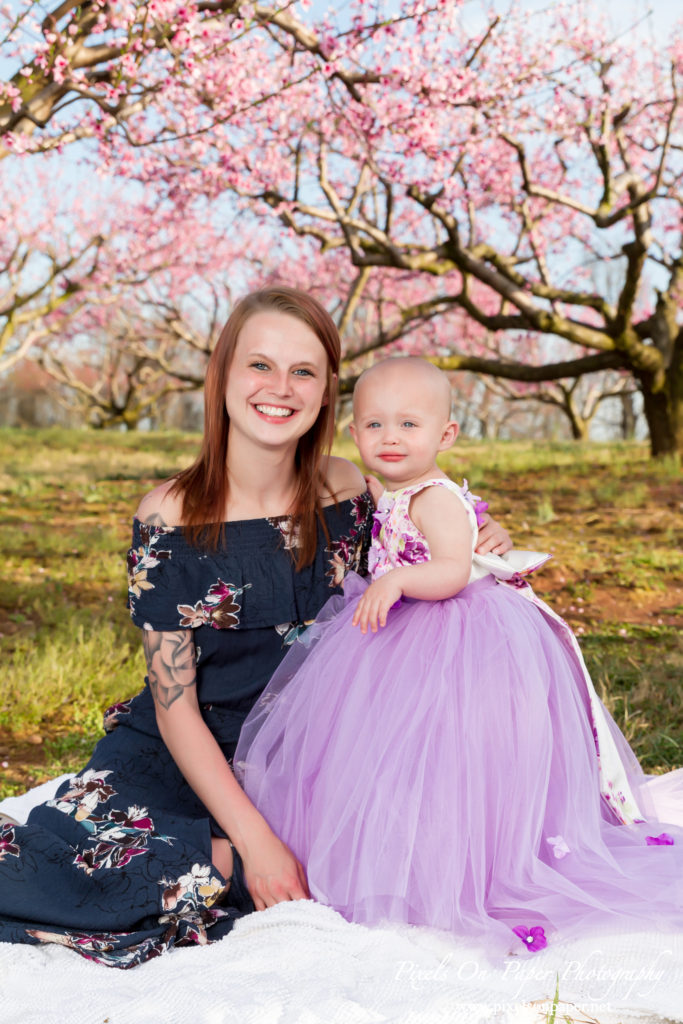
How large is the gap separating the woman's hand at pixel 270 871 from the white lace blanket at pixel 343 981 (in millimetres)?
64

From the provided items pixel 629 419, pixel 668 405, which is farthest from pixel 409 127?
pixel 629 419

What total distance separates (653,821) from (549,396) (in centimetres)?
1663

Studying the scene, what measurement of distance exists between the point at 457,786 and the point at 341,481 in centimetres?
107

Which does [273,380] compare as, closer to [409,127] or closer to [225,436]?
[225,436]

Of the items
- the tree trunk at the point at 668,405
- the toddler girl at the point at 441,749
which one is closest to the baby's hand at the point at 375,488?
the toddler girl at the point at 441,749

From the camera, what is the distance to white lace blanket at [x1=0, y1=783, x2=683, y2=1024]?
5.41ft

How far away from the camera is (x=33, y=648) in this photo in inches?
172

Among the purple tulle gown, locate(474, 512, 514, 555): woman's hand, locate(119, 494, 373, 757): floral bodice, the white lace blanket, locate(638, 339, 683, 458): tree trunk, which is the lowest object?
the white lace blanket

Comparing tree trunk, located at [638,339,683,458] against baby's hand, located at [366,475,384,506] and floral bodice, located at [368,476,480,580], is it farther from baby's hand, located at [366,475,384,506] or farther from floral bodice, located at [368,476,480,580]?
floral bodice, located at [368,476,480,580]

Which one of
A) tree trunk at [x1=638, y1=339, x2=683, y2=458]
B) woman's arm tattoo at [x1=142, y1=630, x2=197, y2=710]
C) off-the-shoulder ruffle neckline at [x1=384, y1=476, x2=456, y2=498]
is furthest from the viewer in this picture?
tree trunk at [x1=638, y1=339, x2=683, y2=458]

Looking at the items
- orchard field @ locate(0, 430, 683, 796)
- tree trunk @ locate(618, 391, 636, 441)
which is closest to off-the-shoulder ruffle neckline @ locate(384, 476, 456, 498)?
orchard field @ locate(0, 430, 683, 796)

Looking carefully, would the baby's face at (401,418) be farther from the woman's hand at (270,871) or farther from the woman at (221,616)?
the woman's hand at (270,871)

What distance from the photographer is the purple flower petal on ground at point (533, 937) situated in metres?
1.85

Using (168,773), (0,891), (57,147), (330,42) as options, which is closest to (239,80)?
(330,42)
